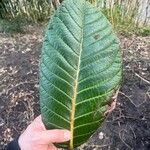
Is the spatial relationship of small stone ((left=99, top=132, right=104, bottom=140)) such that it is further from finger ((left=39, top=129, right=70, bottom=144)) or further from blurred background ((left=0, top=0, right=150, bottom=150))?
finger ((left=39, top=129, right=70, bottom=144))

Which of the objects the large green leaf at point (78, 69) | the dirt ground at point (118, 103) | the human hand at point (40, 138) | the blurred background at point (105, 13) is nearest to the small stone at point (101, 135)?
the dirt ground at point (118, 103)

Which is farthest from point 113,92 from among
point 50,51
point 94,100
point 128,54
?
point 128,54

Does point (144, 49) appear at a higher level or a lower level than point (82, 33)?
lower

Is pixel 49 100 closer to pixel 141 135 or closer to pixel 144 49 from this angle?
pixel 141 135

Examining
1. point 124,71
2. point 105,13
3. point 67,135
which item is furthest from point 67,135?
point 105,13

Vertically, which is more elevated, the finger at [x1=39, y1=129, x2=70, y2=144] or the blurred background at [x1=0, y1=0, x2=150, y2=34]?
the finger at [x1=39, y1=129, x2=70, y2=144]

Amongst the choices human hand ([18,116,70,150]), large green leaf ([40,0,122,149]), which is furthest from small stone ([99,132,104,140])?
large green leaf ([40,0,122,149])
